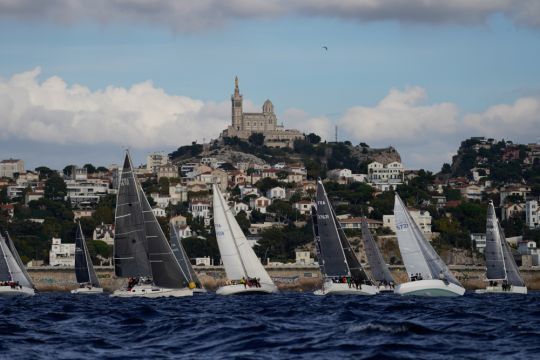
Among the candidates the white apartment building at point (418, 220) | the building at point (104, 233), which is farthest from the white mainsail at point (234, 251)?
the white apartment building at point (418, 220)

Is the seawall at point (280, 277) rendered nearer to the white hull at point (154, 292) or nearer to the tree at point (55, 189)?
the white hull at point (154, 292)

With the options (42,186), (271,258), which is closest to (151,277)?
(271,258)

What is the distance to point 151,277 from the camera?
61938 millimetres

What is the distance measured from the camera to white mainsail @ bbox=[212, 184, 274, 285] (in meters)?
66.7

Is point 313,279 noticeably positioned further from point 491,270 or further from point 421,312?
point 421,312

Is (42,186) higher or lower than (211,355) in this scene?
higher

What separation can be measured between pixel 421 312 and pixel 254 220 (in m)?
123

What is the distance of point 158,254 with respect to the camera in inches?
2387

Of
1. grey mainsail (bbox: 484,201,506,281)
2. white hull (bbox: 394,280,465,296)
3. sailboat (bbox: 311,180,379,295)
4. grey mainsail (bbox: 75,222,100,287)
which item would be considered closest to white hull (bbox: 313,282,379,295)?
sailboat (bbox: 311,180,379,295)

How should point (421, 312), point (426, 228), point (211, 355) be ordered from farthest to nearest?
point (426, 228), point (421, 312), point (211, 355)

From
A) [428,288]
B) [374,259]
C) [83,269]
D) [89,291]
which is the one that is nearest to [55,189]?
[83,269]

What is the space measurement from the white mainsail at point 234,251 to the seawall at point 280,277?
43112 millimetres

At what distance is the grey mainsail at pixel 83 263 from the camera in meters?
86.8

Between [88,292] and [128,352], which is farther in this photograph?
[88,292]
